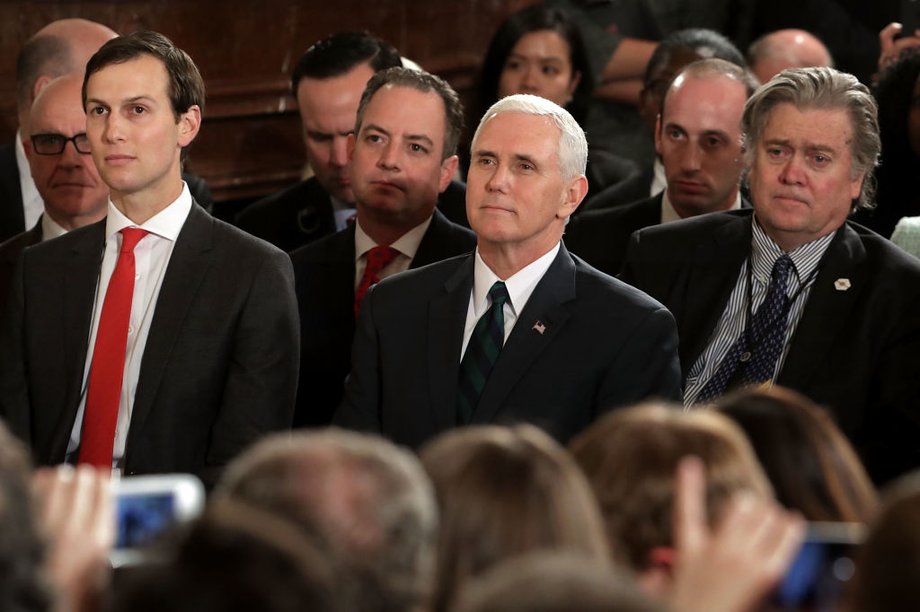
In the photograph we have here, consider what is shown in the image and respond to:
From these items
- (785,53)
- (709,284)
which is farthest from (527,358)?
(785,53)

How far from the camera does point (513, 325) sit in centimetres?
259

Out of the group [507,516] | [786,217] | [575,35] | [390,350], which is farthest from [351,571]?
[575,35]

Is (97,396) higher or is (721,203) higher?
(721,203)

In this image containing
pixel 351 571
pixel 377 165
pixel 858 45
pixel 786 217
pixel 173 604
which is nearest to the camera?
pixel 173 604

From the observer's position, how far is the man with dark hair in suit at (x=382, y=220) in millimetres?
3160

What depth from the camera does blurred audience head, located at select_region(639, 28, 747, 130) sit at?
4133 millimetres

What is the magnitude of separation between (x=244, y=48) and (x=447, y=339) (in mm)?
1939

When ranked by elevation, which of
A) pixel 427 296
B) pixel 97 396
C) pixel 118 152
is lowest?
pixel 97 396

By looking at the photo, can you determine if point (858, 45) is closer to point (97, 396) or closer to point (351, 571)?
point (97, 396)

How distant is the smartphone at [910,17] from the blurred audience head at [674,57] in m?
0.51

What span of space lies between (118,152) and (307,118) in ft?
3.74

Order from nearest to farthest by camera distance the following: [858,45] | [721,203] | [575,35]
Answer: [721,203] < [575,35] < [858,45]

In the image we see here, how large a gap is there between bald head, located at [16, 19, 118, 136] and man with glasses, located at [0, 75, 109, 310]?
0.36 m

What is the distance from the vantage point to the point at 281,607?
1.04 m
